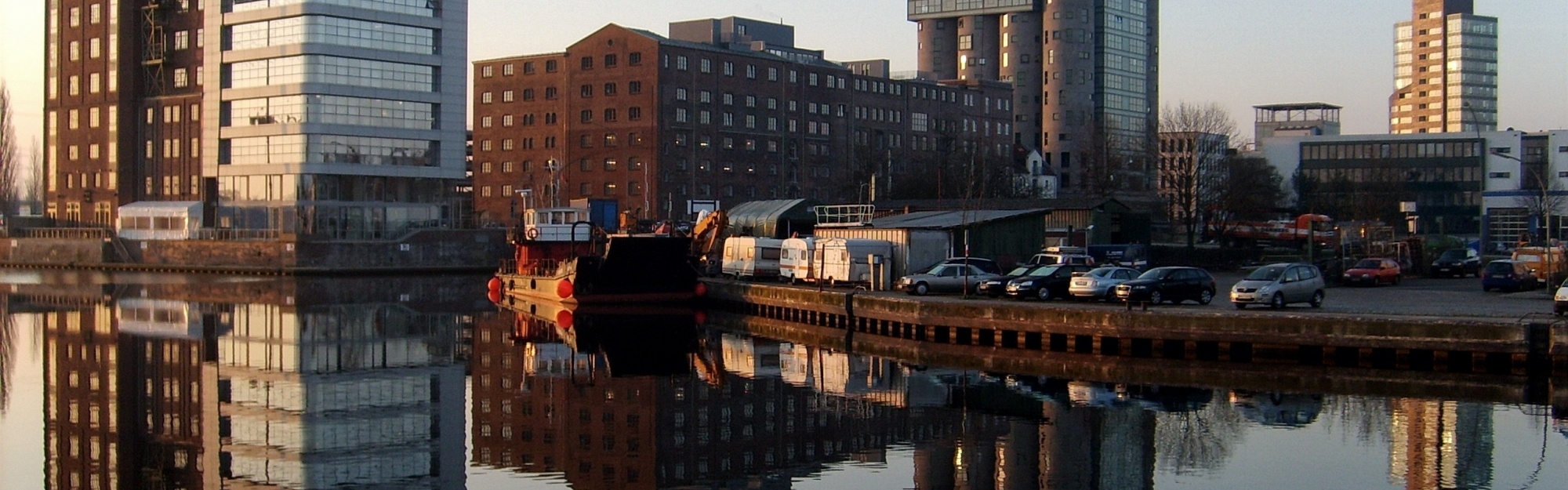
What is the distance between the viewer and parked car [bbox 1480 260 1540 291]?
51188 millimetres

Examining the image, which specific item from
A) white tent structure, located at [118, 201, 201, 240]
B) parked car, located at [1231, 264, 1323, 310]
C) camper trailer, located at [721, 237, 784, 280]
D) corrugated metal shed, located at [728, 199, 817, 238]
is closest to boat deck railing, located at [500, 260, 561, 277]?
camper trailer, located at [721, 237, 784, 280]

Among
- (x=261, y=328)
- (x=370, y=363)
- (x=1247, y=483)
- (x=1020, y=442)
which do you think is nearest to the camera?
(x=1247, y=483)

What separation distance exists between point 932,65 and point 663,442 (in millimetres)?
158647

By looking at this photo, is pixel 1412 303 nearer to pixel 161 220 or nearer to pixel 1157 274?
pixel 1157 274

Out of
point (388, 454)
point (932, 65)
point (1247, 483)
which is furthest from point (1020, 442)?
point (932, 65)

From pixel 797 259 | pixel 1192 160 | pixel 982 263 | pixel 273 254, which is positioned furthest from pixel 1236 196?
pixel 273 254

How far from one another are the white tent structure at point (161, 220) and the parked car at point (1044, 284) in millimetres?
69861

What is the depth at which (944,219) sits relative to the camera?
6366cm

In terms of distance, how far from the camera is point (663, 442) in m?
26.7

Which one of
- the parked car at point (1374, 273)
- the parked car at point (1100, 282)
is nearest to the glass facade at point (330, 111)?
the parked car at point (1100, 282)

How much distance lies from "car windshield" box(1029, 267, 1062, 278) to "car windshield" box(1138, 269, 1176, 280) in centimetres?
424

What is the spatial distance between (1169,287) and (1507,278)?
1649 centimetres

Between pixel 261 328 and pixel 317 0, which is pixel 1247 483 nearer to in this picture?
pixel 261 328

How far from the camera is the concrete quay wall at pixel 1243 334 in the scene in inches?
1291
